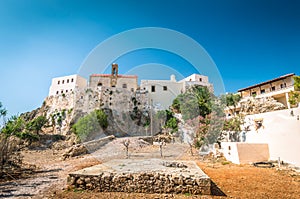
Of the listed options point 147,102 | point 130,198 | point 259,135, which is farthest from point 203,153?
point 147,102

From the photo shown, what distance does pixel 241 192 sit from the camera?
14.6 ft

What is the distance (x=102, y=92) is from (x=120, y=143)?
1533 cm

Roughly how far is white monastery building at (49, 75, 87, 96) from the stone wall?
31.5m

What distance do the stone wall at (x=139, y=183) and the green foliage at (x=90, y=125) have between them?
16931 mm

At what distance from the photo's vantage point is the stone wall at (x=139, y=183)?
421cm

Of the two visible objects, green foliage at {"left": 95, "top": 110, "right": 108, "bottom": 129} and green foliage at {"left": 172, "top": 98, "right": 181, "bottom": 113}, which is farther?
green foliage at {"left": 172, "top": 98, "right": 181, "bottom": 113}

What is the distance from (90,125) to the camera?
21.7 m

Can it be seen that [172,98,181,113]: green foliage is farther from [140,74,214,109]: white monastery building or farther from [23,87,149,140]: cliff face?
[23,87,149,140]: cliff face

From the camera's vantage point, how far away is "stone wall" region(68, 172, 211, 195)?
13.8 feet

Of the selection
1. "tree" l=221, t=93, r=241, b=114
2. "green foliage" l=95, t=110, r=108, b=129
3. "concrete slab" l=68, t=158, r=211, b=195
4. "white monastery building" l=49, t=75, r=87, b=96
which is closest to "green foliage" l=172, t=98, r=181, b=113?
"tree" l=221, t=93, r=241, b=114

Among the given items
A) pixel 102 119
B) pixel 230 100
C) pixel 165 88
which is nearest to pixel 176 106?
pixel 165 88

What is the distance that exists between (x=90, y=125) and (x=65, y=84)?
16.9m

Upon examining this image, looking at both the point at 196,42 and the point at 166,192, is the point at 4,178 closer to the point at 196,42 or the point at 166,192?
the point at 166,192

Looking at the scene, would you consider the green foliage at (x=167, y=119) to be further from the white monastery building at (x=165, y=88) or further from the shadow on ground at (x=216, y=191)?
the shadow on ground at (x=216, y=191)
